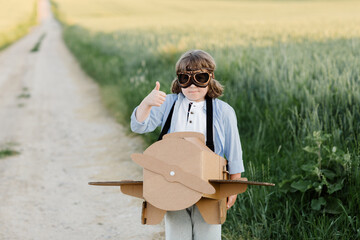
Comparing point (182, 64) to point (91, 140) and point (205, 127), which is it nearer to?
point (205, 127)

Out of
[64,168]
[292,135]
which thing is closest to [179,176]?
[292,135]

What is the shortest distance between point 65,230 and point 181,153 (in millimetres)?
2213

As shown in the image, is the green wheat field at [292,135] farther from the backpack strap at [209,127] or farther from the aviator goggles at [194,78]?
the aviator goggles at [194,78]

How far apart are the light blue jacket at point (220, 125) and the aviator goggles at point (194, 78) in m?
0.17

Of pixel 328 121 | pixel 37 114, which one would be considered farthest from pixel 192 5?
pixel 328 121

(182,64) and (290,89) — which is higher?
(182,64)

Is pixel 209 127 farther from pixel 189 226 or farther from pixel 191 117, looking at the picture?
pixel 189 226

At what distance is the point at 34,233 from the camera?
379 centimetres

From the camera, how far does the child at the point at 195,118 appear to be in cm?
224

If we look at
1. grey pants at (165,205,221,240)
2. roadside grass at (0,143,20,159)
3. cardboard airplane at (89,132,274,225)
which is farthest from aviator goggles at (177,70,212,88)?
roadside grass at (0,143,20,159)

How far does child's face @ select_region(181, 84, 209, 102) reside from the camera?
2266mm

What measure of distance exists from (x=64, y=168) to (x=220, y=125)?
3.55 meters

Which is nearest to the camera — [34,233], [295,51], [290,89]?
[34,233]

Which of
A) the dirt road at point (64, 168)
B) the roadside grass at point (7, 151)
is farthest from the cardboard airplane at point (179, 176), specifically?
the roadside grass at point (7, 151)
